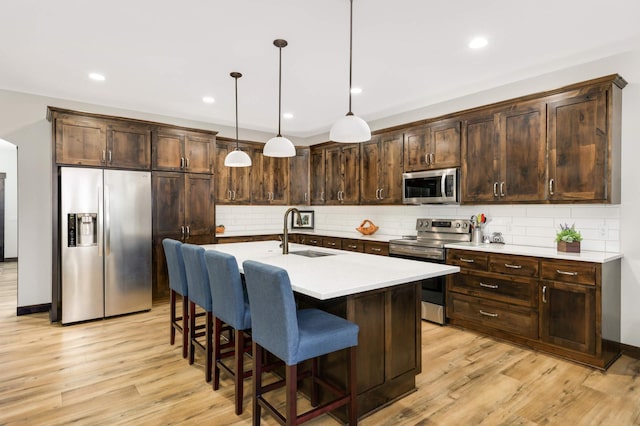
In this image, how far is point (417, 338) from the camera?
257cm

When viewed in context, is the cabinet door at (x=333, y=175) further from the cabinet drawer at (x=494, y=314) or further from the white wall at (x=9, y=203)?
the white wall at (x=9, y=203)

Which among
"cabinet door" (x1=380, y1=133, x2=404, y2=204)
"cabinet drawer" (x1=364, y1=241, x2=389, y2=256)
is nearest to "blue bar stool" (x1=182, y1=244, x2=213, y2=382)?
"cabinet drawer" (x1=364, y1=241, x2=389, y2=256)

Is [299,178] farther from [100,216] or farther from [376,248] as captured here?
[100,216]

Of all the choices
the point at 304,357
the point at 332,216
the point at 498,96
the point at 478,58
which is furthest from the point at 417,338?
the point at 332,216

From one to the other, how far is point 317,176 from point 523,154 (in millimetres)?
3458

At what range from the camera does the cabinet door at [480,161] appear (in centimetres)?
385

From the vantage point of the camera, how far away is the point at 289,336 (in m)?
1.83

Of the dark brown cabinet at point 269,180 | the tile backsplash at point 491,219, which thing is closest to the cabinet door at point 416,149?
the tile backsplash at point 491,219

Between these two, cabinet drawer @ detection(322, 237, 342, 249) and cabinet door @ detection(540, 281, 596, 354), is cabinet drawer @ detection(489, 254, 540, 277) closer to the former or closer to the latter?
cabinet door @ detection(540, 281, 596, 354)

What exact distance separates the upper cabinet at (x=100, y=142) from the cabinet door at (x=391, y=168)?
319cm

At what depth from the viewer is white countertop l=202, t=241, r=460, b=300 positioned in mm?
1913

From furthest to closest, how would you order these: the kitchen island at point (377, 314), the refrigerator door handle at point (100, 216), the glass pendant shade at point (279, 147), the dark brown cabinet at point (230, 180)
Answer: the dark brown cabinet at point (230, 180)
the refrigerator door handle at point (100, 216)
the glass pendant shade at point (279, 147)
the kitchen island at point (377, 314)

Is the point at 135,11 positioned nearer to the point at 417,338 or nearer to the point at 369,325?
the point at 369,325

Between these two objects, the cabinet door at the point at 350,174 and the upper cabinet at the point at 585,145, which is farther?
the cabinet door at the point at 350,174
